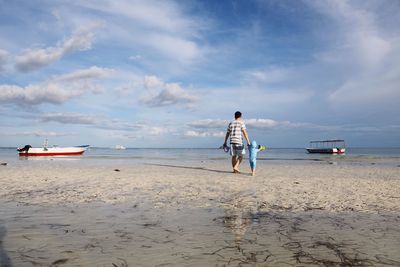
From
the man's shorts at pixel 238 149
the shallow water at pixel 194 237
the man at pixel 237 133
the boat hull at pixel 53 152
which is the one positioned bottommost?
the shallow water at pixel 194 237

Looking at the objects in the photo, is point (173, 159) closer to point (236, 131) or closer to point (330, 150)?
point (236, 131)

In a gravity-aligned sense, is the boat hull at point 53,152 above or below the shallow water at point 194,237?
above

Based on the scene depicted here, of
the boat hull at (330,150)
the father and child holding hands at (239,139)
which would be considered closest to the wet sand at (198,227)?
the father and child holding hands at (239,139)

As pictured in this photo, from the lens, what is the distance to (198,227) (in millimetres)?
5141

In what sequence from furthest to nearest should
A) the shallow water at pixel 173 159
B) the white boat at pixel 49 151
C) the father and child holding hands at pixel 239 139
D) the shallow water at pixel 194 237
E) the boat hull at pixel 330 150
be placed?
the boat hull at pixel 330 150 → the white boat at pixel 49 151 → the shallow water at pixel 173 159 → the father and child holding hands at pixel 239 139 → the shallow water at pixel 194 237

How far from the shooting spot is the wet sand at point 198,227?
12.2 feet

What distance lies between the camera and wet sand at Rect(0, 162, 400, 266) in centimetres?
373

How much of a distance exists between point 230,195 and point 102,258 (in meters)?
5.14

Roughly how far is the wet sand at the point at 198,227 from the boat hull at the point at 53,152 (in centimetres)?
3556

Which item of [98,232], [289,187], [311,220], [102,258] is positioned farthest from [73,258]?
[289,187]

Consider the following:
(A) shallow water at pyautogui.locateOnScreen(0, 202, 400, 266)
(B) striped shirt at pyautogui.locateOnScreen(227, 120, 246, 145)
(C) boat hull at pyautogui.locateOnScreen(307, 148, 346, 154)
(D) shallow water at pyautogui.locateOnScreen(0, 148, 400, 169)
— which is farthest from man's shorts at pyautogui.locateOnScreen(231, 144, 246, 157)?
(C) boat hull at pyautogui.locateOnScreen(307, 148, 346, 154)

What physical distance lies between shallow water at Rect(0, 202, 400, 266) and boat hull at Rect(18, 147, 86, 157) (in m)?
38.5

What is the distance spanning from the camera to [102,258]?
369 centimetres

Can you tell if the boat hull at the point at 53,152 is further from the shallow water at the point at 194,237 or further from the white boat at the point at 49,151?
the shallow water at the point at 194,237
